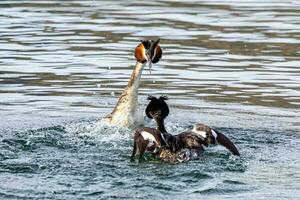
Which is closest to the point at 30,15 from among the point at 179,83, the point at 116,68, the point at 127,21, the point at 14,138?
the point at 127,21

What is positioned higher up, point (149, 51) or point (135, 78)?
point (149, 51)

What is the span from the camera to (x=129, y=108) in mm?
13242

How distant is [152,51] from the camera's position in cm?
1286

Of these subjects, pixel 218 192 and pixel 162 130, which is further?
pixel 162 130

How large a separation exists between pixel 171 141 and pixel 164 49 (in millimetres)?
8565

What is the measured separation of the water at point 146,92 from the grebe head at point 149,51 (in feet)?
3.15

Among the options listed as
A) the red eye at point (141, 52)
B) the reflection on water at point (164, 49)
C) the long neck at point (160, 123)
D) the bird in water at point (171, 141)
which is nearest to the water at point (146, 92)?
the reflection on water at point (164, 49)

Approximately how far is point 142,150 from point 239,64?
7.54 meters

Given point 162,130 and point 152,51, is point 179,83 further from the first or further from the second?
point 162,130

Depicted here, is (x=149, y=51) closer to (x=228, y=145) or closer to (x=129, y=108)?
(x=129, y=108)

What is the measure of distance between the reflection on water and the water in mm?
30

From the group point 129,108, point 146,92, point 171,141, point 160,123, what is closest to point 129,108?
point 129,108

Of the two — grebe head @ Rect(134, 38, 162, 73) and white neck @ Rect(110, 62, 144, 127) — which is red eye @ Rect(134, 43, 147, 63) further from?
white neck @ Rect(110, 62, 144, 127)

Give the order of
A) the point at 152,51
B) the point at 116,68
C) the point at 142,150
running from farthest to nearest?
the point at 116,68
the point at 152,51
the point at 142,150
